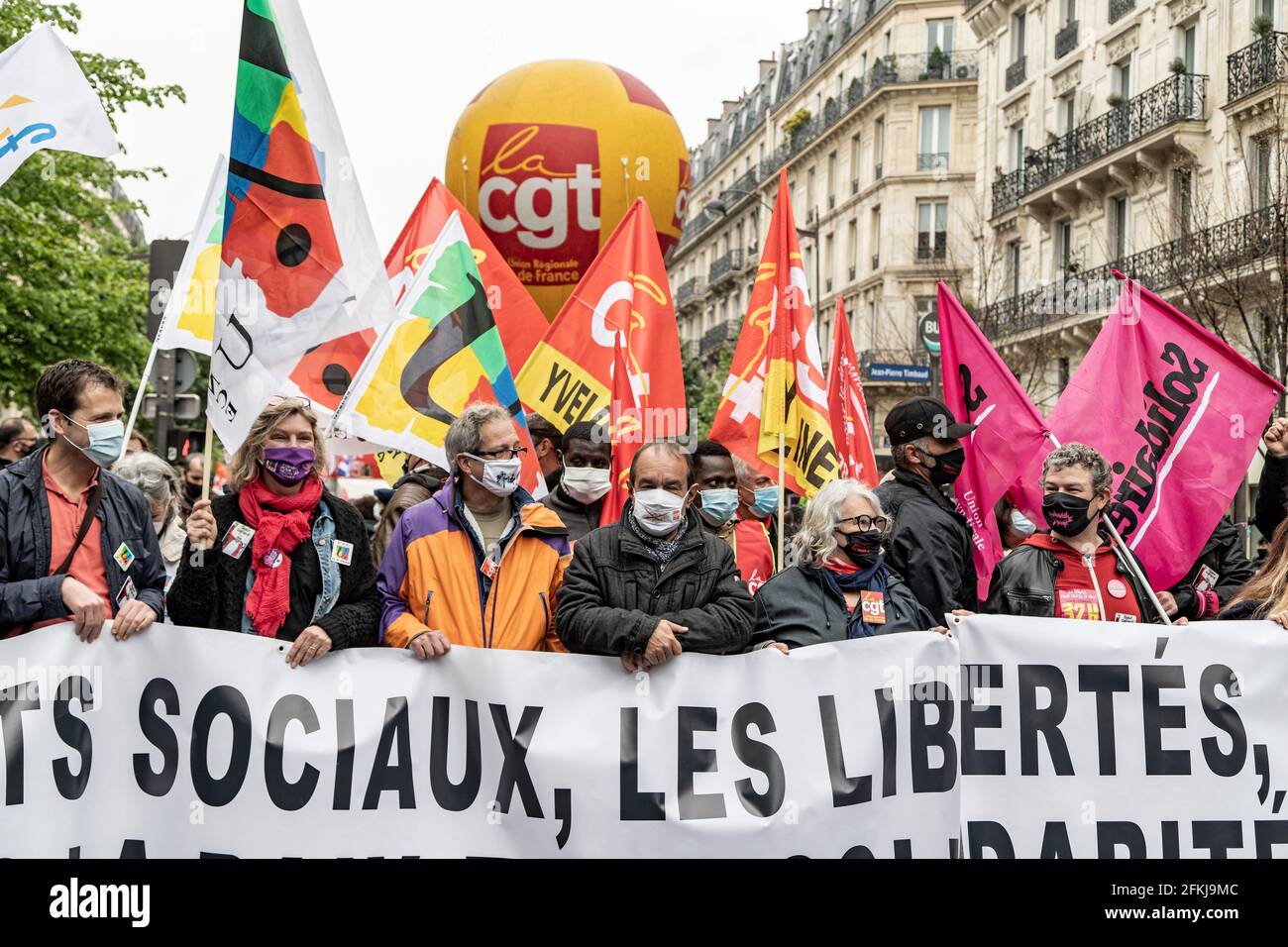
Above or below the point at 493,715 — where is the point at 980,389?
above

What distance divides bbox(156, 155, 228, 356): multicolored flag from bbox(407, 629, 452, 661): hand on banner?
3116 millimetres

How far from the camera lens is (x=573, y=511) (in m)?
6.69

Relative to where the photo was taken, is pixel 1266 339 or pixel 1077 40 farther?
pixel 1077 40

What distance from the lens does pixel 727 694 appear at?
464 centimetres

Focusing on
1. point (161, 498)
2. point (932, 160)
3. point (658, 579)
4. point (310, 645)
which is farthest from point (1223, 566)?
point (932, 160)

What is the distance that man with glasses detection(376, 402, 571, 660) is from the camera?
4.65 m

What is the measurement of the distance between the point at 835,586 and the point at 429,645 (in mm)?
1371

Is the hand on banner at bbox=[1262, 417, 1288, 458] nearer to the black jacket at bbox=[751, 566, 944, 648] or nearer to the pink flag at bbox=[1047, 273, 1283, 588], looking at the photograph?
the pink flag at bbox=[1047, 273, 1283, 588]

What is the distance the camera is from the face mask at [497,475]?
470 cm

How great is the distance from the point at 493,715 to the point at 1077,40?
33857mm

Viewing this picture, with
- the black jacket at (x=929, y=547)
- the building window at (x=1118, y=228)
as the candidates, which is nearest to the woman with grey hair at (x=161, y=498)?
the black jacket at (x=929, y=547)
